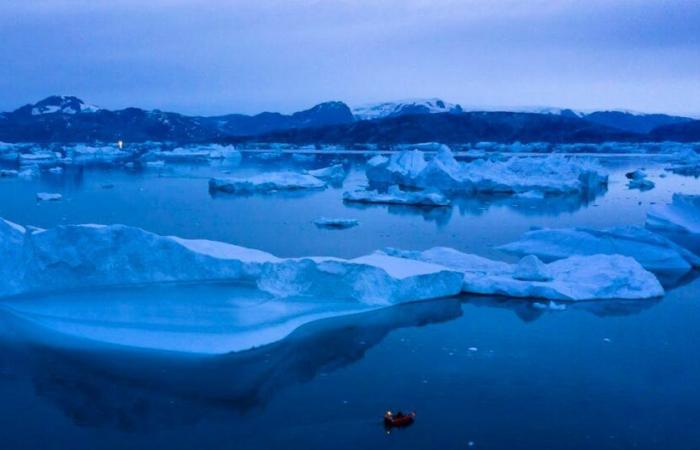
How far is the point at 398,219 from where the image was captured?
511 inches

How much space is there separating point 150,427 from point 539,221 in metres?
10.1

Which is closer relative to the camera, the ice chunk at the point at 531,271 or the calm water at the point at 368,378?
the calm water at the point at 368,378

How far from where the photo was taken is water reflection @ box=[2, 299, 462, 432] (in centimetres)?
425

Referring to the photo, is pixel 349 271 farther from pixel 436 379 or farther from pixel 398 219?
pixel 398 219

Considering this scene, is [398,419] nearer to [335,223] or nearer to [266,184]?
[335,223]

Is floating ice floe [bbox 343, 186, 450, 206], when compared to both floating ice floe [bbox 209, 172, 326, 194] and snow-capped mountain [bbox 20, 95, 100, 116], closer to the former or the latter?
floating ice floe [bbox 209, 172, 326, 194]

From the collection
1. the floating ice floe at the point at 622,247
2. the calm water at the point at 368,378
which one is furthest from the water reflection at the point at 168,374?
the floating ice floe at the point at 622,247

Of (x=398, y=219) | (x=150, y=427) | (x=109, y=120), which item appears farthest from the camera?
(x=109, y=120)

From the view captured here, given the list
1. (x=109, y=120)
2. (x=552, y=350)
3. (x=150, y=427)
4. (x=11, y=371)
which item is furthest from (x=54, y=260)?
(x=109, y=120)

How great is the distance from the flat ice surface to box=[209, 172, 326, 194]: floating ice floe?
12144 millimetres

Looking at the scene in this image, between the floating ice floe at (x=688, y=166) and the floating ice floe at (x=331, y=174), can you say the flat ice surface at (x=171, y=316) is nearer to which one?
the floating ice floe at (x=331, y=174)

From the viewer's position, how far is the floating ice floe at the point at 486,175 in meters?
18.7

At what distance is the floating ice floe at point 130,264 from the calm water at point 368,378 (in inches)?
5.6

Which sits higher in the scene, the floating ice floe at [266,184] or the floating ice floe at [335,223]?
the floating ice floe at [335,223]
